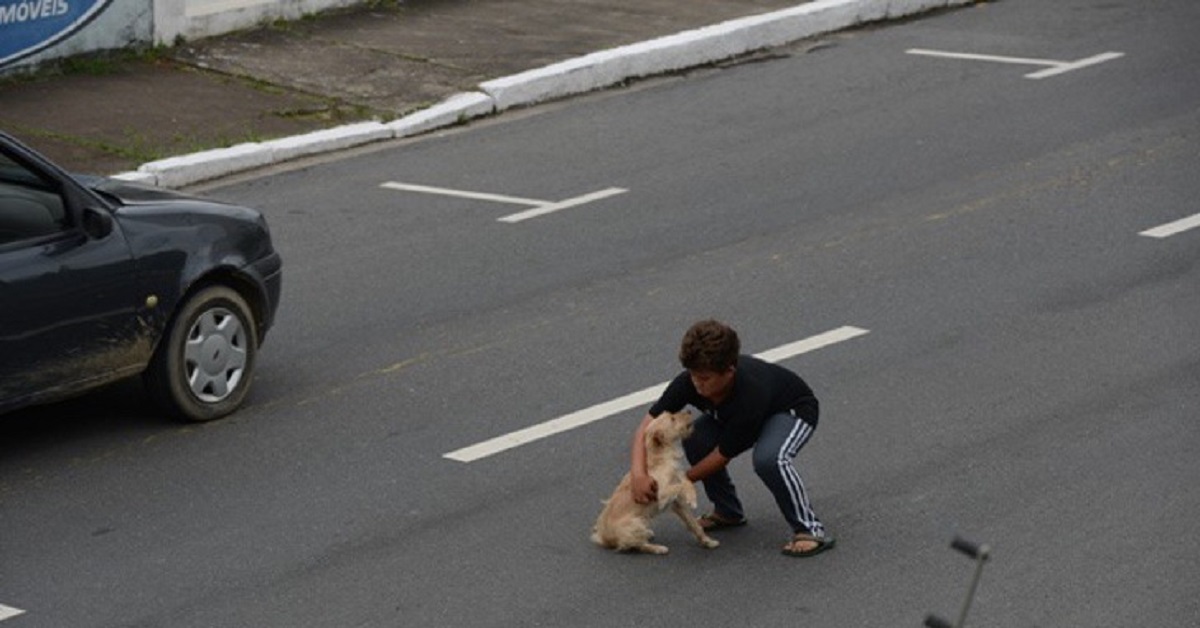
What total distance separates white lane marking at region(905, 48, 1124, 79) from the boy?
33.8 feet

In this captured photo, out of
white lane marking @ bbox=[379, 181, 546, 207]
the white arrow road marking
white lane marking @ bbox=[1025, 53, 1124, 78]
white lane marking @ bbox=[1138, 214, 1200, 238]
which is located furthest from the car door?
white lane marking @ bbox=[1025, 53, 1124, 78]

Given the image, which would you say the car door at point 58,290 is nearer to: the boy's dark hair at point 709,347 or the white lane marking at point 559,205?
the boy's dark hair at point 709,347

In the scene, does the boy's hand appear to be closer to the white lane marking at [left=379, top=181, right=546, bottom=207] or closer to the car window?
the car window

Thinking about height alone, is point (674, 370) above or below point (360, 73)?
below

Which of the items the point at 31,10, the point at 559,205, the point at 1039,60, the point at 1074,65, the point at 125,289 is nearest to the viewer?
the point at 125,289

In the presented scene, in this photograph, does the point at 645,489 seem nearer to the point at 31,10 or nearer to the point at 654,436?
the point at 654,436

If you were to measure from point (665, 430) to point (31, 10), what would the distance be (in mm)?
10225

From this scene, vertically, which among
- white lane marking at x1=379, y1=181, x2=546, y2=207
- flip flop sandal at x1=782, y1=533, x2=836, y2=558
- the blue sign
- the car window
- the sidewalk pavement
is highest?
the car window

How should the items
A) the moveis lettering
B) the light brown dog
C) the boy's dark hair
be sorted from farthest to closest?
the moveis lettering → the light brown dog → the boy's dark hair

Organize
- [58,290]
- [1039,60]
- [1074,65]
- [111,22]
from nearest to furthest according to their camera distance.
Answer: [58,290] < [111,22] < [1074,65] < [1039,60]

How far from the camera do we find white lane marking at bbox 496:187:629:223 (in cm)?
1528

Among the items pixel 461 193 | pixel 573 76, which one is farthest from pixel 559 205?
pixel 573 76

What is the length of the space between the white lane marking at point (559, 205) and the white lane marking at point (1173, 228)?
3.50m

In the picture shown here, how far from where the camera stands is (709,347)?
30.1 ft
